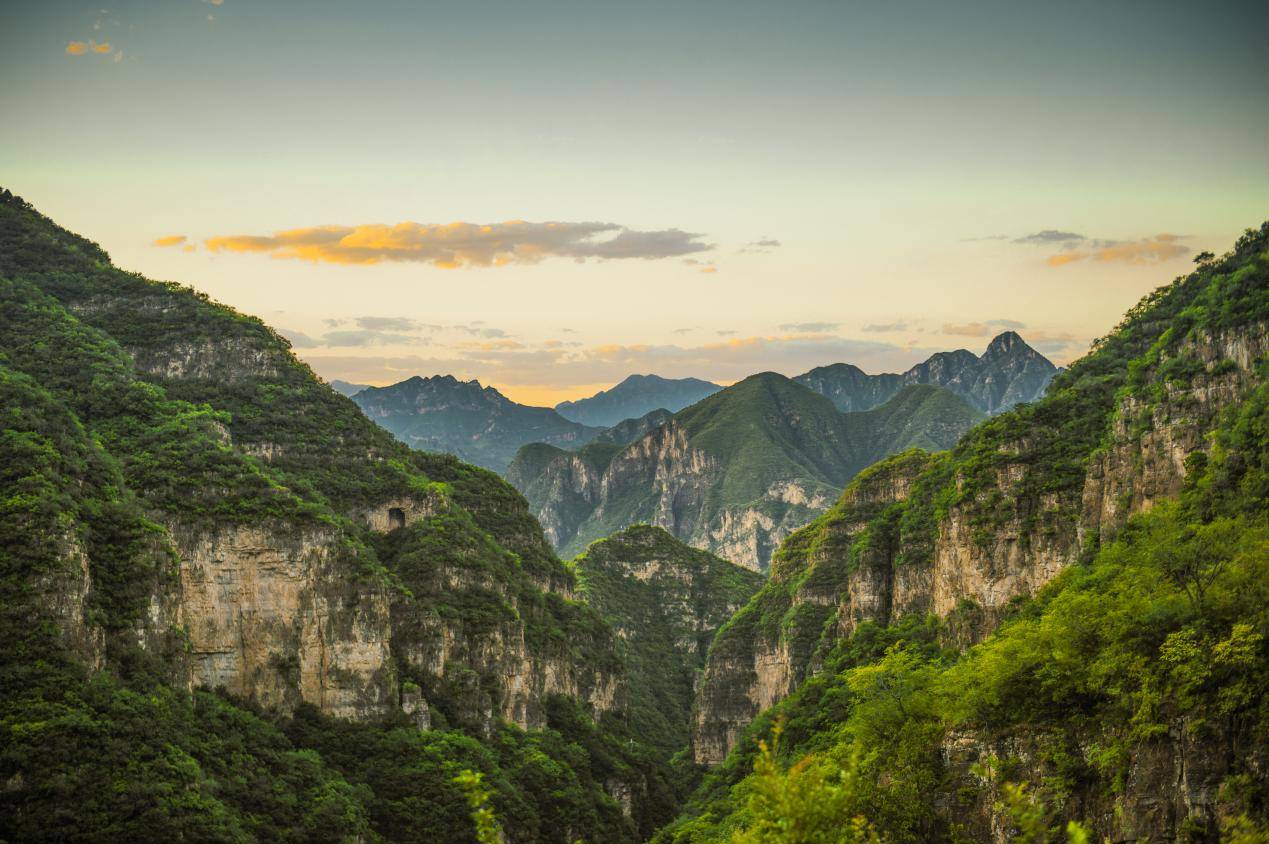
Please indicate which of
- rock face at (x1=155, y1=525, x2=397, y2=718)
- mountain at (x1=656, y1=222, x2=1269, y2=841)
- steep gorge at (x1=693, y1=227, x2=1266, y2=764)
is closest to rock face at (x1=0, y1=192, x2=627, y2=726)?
rock face at (x1=155, y1=525, x2=397, y2=718)

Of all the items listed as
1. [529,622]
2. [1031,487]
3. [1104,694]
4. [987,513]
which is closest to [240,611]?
[529,622]

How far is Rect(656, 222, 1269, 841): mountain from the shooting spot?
41.6 m

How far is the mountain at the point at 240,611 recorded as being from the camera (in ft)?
240

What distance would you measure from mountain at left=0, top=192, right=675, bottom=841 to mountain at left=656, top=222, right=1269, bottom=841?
23371 mm

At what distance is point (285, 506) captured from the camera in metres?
96.3

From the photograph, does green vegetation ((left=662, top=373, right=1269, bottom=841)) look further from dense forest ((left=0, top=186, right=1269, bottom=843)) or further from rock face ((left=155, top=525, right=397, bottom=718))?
rock face ((left=155, top=525, right=397, bottom=718))

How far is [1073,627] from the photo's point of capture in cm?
5312

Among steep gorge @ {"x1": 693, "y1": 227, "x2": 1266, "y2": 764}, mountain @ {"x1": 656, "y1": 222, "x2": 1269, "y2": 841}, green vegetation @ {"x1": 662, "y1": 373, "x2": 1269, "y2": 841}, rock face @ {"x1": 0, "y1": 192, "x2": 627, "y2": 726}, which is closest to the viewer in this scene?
green vegetation @ {"x1": 662, "y1": 373, "x2": 1269, "y2": 841}

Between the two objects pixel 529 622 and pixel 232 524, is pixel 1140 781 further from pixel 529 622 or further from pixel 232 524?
pixel 529 622

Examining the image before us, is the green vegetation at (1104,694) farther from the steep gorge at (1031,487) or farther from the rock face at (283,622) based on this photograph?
the rock face at (283,622)

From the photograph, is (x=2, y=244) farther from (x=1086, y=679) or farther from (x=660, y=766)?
(x=1086, y=679)

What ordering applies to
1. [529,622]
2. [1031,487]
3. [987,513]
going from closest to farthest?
[1031,487]
[987,513]
[529,622]

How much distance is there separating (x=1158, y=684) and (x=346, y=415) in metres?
97.3

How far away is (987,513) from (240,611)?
6132 cm
